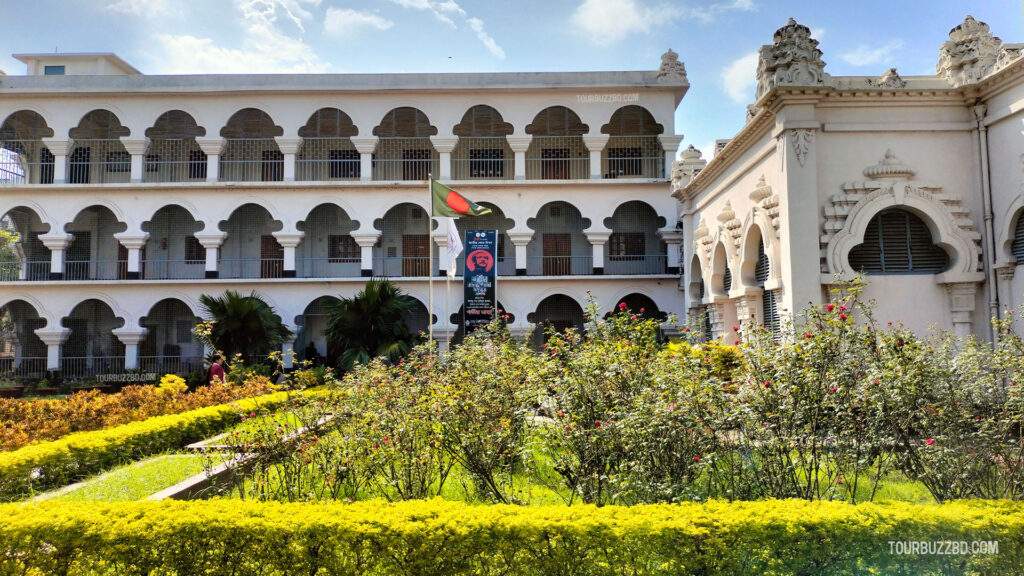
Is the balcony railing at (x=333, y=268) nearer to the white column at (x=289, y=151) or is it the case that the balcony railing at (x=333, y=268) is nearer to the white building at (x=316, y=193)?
the white building at (x=316, y=193)

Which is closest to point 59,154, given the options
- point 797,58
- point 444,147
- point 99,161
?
point 99,161

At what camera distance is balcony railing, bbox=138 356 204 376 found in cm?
2152

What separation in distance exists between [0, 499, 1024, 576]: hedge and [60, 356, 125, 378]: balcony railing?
20104 millimetres

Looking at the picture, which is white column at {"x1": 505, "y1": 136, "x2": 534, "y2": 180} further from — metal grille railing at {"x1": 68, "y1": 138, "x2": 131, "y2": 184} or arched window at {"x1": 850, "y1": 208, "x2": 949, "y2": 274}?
metal grille railing at {"x1": 68, "y1": 138, "x2": 131, "y2": 184}

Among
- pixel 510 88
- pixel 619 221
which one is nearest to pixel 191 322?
pixel 510 88

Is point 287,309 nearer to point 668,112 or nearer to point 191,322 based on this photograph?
point 191,322

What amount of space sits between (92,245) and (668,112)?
1993 cm

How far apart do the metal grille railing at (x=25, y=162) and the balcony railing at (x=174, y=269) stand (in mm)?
4511

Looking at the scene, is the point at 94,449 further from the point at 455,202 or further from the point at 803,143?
the point at 803,143

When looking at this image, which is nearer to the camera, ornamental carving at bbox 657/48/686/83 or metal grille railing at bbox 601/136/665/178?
ornamental carving at bbox 657/48/686/83

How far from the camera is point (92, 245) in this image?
892 inches

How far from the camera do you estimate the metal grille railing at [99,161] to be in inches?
883

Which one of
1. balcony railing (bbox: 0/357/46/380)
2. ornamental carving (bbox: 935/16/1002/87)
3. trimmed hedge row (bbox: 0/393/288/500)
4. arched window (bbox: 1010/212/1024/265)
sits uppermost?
ornamental carving (bbox: 935/16/1002/87)

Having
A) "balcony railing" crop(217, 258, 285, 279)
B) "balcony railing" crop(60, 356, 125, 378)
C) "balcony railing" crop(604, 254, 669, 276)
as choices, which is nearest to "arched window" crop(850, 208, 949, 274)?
"balcony railing" crop(604, 254, 669, 276)
